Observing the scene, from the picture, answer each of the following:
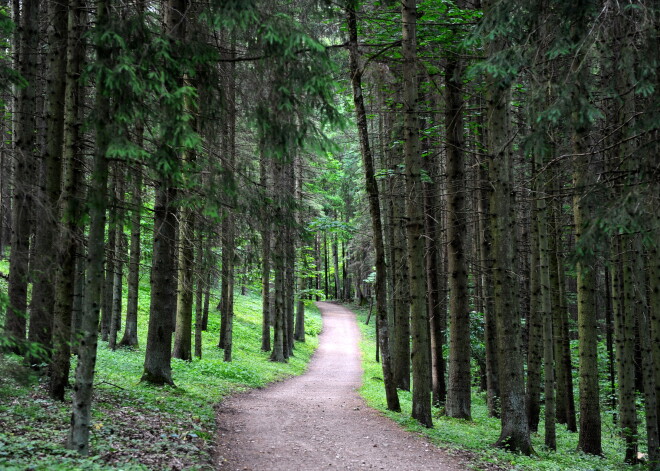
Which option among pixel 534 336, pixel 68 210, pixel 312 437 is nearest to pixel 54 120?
pixel 68 210

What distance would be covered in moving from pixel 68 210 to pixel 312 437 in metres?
6.29

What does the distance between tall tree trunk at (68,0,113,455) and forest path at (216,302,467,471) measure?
223 centimetres

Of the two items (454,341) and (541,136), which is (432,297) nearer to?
(454,341)

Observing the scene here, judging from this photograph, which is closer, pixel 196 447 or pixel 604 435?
pixel 196 447

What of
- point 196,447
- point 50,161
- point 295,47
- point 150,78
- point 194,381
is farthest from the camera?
point 194,381

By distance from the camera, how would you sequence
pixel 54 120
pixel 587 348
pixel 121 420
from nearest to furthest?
pixel 121 420 → pixel 54 120 → pixel 587 348

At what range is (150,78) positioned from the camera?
18.9 feet

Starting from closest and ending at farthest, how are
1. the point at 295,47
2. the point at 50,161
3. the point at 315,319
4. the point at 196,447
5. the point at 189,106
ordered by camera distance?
1. the point at 295,47
2. the point at 196,447
3. the point at 50,161
4. the point at 189,106
5. the point at 315,319

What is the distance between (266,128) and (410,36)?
16.7 feet

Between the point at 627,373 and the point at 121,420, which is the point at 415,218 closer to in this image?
the point at 627,373

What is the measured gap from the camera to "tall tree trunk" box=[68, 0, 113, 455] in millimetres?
5602

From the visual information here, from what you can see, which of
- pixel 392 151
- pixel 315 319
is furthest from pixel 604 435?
pixel 315 319

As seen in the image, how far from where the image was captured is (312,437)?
955cm

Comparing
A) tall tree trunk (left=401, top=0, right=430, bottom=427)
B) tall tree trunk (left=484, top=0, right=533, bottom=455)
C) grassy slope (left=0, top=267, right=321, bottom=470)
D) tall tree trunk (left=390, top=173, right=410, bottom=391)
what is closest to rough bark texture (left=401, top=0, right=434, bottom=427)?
tall tree trunk (left=401, top=0, right=430, bottom=427)
